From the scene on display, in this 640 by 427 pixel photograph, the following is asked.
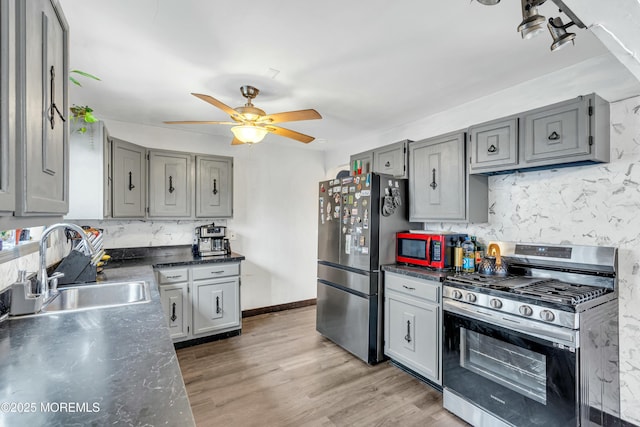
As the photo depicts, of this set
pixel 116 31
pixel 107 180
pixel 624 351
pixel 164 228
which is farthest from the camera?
pixel 164 228

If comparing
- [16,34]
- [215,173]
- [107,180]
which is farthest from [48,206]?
[215,173]

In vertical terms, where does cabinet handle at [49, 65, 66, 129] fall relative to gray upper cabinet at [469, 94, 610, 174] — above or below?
below

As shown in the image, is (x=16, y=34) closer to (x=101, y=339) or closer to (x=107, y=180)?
(x=101, y=339)

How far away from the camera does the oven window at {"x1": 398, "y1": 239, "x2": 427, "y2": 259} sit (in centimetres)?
281

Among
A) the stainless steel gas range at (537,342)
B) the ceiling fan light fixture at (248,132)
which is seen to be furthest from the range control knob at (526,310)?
the ceiling fan light fixture at (248,132)

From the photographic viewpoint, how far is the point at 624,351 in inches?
79.9

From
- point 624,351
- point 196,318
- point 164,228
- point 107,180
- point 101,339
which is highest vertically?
point 107,180

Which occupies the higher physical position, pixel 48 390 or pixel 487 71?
pixel 487 71

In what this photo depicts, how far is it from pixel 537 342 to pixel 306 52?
2.26 m

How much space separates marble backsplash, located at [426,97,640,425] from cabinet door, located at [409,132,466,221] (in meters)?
0.51

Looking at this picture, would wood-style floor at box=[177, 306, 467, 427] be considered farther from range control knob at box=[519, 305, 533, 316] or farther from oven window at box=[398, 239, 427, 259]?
oven window at box=[398, 239, 427, 259]

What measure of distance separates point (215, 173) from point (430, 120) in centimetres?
257

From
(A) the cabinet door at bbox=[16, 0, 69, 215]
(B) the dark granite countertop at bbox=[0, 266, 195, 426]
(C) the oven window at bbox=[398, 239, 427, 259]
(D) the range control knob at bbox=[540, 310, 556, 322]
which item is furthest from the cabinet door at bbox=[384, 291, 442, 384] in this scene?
(A) the cabinet door at bbox=[16, 0, 69, 215]

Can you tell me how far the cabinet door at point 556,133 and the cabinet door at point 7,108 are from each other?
2.66 m
